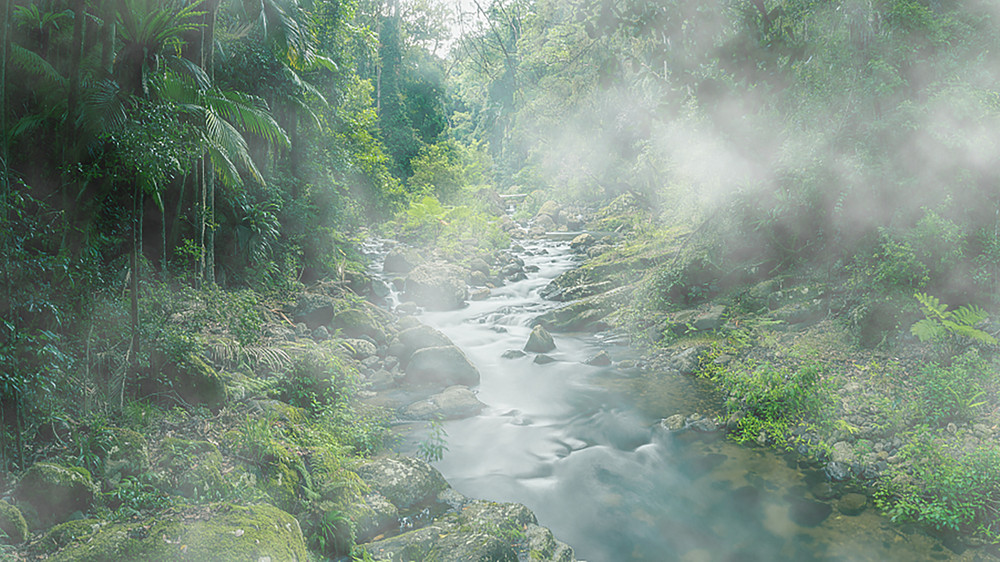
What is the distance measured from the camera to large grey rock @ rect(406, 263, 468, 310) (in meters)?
17.1

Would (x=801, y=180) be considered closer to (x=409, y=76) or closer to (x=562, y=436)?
(x=562, y=436)

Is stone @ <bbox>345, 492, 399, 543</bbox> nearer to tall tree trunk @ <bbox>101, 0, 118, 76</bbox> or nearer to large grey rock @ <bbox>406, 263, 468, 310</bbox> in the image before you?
tall tree trunk @ <bbox>101, 0, 118, 76</bbox>

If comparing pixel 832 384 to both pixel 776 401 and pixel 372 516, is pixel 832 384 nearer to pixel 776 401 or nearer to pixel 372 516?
pixel 776 401

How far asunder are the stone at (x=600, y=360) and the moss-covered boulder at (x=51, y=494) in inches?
382

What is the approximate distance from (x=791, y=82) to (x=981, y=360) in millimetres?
5924

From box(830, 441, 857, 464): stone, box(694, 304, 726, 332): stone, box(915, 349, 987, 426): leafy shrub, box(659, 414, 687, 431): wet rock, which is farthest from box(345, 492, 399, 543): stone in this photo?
box(694, 304, 726, 332): stone

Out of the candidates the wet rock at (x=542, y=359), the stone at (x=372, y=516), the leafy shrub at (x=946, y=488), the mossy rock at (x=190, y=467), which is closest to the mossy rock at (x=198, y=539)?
the mossy rock at (x=190, y=467)

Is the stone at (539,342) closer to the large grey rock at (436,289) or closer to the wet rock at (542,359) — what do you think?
the wet rock at (542,359)

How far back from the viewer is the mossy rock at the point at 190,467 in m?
Answer: 5.34

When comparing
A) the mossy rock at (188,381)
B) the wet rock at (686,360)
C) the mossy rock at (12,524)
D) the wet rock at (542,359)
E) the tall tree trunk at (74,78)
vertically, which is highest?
the tall tree trunk at (74,78)

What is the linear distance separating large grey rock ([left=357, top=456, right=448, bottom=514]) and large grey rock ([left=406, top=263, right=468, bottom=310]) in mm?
10096

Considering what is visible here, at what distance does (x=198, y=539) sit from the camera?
155 inches

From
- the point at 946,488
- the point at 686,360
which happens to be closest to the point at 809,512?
the point at 946,488

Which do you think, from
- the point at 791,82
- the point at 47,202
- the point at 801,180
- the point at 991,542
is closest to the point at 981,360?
the point at 991,542
